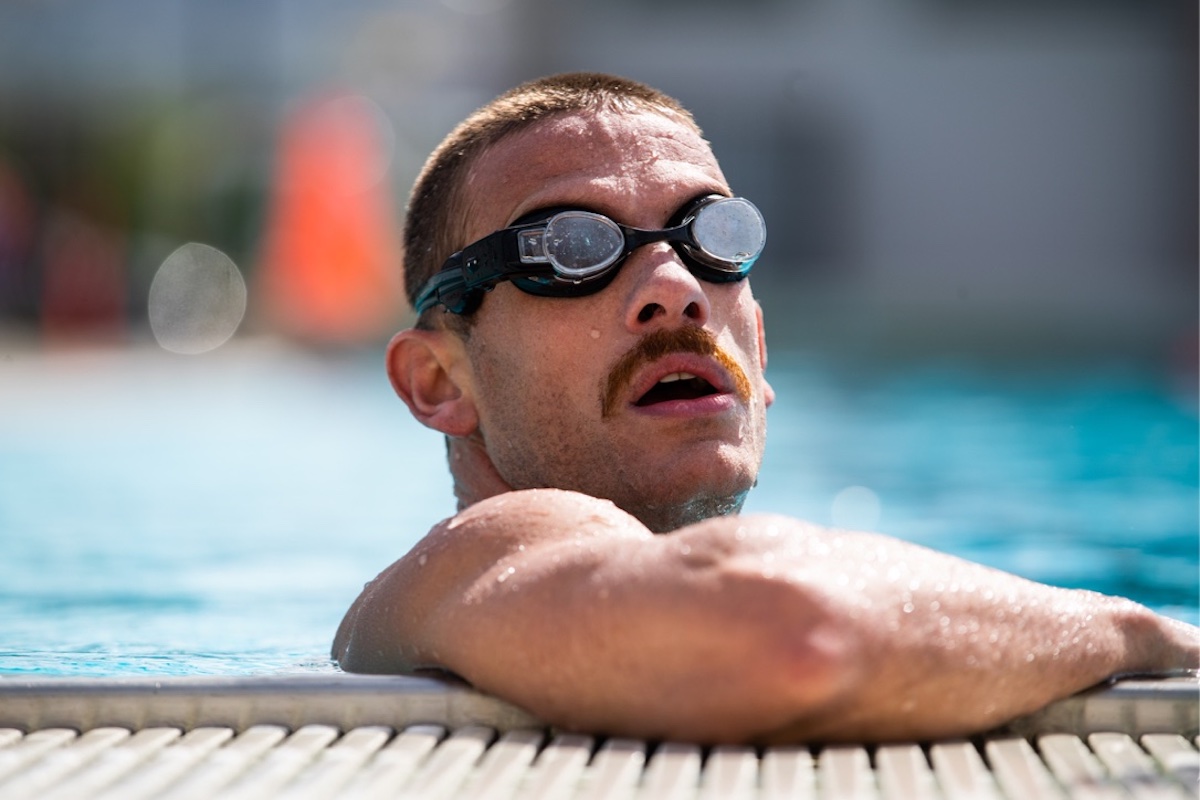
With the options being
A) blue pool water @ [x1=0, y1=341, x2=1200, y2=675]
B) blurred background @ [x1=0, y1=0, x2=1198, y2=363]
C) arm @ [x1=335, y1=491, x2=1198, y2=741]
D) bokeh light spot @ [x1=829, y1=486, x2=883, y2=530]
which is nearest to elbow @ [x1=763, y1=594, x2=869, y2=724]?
arm @ [x1=335, y1=491, x2=1198, y2=741]

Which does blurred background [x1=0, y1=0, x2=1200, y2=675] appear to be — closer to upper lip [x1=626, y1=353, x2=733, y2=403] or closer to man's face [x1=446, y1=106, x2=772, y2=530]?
man's face [x1=446, y1=106, x2=772, y2=530]

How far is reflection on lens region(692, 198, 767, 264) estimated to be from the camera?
2.77 meters

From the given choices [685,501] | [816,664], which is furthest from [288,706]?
[685,501]

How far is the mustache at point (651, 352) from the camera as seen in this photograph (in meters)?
2.65

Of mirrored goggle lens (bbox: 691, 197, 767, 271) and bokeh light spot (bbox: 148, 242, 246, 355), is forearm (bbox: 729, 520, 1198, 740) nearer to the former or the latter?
mirrored goggle lens (bbox: 691, 197, 767, 271)

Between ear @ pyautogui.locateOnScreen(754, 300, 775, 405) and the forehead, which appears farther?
ear @ pyautogui.locateOnScreen(754, 300, 775, 405)

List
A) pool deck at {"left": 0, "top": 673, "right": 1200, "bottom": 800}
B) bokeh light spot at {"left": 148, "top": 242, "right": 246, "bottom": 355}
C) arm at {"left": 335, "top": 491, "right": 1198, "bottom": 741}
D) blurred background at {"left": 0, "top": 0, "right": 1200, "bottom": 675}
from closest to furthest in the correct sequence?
pool deck at {"left": 0, "top": 673, "right": 1200, "bottom": 800}
arm at {"left": 335, "top": 491, "right": 1198, "bottom": 741}
blurred background at {"left": 0, "top": 0, "right": 1200, "bottom": 675}
bokeh light spot at {"left": 148, "top": 242, "right": 246, "bottom": 355}

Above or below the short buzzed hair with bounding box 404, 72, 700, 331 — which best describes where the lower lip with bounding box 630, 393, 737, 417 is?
below

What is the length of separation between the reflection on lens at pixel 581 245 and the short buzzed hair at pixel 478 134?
29cm

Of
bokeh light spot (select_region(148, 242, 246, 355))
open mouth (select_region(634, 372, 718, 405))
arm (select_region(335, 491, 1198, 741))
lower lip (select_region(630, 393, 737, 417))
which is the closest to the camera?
arm (select_region(335, 491, 1198, 741))

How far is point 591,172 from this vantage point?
2.82 metres

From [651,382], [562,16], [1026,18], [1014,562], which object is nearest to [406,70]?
[562,16]

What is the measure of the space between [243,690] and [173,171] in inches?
835

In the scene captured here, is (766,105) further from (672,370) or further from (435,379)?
(672,370)
